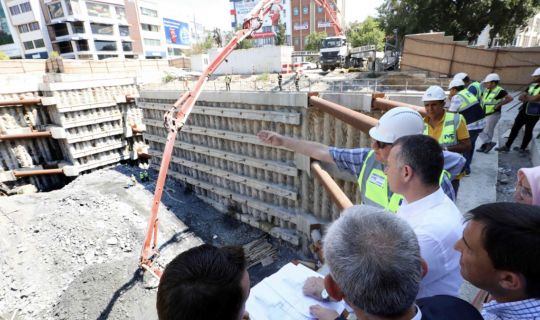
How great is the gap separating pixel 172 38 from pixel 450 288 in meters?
64.9

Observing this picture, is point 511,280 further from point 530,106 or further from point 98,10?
point 98,10

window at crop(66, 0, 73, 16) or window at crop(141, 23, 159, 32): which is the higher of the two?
window at crop(66, 0, 73, 16)

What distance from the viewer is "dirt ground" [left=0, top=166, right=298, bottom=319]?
254 inches

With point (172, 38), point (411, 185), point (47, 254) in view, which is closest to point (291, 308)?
point (411, 185)

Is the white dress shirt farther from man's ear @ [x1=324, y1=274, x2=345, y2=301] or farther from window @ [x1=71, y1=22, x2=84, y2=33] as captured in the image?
window @ [x1=71, y1=22, x2=84, y2=33]

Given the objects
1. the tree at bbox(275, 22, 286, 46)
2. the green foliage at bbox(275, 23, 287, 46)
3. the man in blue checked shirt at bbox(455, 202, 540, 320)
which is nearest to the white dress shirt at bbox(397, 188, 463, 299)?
the man in blue checked shirt at bbox(455, 202, 540, 320)

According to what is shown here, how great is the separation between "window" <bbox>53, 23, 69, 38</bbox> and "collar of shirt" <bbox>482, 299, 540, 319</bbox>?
164 ft

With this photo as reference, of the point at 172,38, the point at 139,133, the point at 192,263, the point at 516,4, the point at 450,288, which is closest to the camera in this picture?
the point at 192,263

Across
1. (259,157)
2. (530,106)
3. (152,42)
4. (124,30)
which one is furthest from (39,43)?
(530,106)

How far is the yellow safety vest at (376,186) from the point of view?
2078 mm

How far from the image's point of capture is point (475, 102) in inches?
Answer: 173

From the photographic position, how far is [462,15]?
17.1m

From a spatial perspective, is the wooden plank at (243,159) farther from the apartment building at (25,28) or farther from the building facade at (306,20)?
the building facade at (306,20)

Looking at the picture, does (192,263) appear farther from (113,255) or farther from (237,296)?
(113,255)
